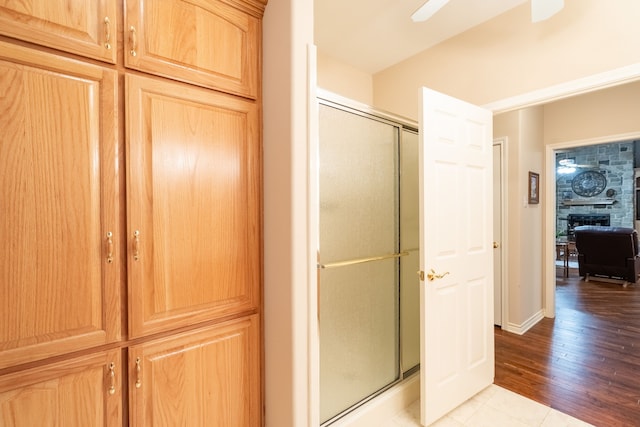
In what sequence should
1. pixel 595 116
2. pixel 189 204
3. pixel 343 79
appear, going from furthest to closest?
pixel 595 116
pixel 343 79
pixel 189 204

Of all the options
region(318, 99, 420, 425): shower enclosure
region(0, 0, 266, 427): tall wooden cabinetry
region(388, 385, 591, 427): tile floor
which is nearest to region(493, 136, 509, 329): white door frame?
region(388, 385, 591, 427): tile floor

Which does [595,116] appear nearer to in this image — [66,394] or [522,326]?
Result: [522,326]

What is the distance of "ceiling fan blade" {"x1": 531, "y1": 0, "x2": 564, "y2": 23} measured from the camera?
1.56 meters

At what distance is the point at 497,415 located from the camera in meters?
1.98

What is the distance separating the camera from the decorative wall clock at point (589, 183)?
27.7 ft

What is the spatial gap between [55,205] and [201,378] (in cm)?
87

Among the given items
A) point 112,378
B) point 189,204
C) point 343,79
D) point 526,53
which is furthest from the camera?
point 343,79

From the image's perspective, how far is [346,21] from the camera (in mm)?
2365

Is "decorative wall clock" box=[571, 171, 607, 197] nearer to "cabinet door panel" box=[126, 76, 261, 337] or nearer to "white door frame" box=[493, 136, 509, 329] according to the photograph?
"white door frame" box=[493, 136, 509, 329]

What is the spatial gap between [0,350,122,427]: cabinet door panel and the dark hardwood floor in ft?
8.38

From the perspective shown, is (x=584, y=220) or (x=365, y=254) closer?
(x=365, y=254)

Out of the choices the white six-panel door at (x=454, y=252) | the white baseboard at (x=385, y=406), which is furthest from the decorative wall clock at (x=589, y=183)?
the white baseboard at (x=385, y=406)

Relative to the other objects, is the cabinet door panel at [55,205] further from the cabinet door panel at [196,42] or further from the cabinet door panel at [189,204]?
the cabinet door panel at [196,42]

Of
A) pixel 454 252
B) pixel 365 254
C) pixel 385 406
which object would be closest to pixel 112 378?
pixel 365 254
